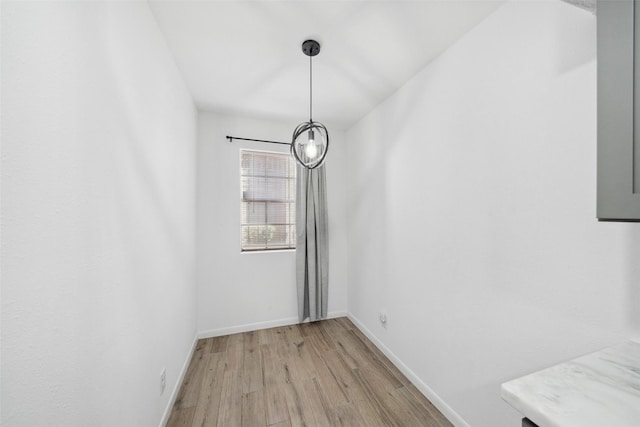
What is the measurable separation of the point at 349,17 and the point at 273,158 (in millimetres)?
1910

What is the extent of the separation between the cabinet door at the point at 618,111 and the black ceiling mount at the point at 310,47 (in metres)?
1.40

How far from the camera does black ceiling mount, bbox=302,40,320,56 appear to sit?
5.40ft

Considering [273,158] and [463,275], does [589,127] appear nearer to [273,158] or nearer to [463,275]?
[463,275]

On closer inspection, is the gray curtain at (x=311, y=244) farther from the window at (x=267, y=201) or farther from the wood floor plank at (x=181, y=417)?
the wood floor plank at (x=181, y=417)

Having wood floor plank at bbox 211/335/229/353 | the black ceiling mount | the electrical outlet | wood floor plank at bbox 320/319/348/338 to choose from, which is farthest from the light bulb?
wood floor plank at bbox 211/335/229/353

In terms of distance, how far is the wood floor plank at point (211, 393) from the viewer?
1.68 meters

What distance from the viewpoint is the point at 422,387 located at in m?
1.90

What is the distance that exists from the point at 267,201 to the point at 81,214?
2307mm

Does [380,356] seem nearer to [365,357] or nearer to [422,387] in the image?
[365,357]

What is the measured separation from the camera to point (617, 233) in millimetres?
944

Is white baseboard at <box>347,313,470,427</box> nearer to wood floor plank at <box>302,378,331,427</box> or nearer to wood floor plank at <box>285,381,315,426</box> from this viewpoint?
wood floor plank at <box>302,378,331,427</box>

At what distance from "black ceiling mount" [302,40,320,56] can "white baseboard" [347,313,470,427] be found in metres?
2.66

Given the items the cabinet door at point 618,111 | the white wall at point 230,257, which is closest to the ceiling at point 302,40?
the white wall at point 230,257

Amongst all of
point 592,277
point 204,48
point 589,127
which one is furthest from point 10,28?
point 592,277
